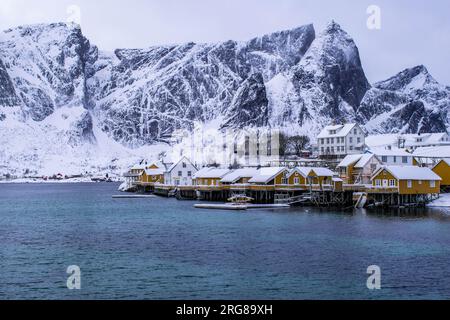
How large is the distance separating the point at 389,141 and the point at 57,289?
131708 mm

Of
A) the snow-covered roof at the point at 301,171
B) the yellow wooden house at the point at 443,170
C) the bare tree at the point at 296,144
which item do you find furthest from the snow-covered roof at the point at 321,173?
the bare tree at the point at 296,144

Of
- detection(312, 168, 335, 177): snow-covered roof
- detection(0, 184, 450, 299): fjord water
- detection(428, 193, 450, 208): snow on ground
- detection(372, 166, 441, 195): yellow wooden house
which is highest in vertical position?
detection(312, 168, 335, 177): snow-covered roof

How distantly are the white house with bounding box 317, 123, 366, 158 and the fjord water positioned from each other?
201 ft

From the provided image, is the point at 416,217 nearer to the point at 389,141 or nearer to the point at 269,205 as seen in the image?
the point at 269,205

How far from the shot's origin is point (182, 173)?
431 feet

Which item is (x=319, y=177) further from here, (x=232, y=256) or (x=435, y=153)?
(x=232, y=256)

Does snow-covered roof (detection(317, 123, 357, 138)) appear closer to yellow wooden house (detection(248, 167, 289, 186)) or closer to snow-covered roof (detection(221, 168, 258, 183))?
snow-covered roof (detection(221, 168, 258, 183))

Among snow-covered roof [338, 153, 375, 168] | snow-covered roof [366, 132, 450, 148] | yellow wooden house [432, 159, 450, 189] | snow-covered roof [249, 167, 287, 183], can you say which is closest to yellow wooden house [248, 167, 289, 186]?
snow-covered roof [249, 167, 287, 183]

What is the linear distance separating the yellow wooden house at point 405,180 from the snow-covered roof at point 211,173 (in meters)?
34.9

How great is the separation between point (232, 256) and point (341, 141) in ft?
321

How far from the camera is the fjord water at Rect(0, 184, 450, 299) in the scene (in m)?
36.2

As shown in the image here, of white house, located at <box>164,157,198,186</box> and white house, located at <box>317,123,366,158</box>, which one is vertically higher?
white house, located at <box>317,123,366,158</box>

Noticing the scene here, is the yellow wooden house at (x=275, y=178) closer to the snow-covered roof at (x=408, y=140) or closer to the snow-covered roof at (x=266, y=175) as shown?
the snow-covered roof at (x=266, y=175)

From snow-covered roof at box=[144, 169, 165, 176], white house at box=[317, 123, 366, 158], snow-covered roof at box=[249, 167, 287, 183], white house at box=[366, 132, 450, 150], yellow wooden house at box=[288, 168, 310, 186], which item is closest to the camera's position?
yellow wooden house at box=[288, 168, 310, 186]
